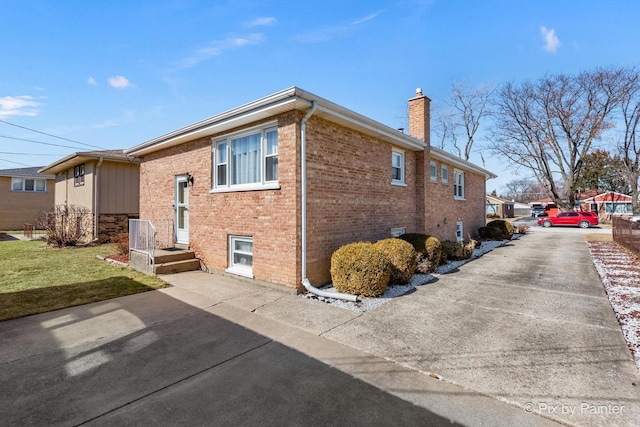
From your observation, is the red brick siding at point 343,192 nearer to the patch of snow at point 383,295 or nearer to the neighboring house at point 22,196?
the patch of snow at point 383,295

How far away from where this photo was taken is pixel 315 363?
3482 millimetres

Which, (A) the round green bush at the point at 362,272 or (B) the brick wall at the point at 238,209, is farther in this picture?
(B) the brick wall at the point at 238,209

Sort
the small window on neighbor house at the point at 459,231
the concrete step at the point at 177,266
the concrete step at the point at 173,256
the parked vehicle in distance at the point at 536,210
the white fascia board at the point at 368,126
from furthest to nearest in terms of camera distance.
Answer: the parked vehicle in distance at the point at 536,210
the small window on neighbor house at the point at 459,231
the concrete step at the point at 173,256
the concrete step at the point at 177,266
the white fascia board at the point at 368,126

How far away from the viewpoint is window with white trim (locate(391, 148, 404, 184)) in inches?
384

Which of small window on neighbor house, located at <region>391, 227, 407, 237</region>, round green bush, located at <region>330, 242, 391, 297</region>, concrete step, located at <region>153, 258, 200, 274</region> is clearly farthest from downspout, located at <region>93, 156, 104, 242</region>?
small window on neighbor house, located at <region>391, 227, 407, 237</region>

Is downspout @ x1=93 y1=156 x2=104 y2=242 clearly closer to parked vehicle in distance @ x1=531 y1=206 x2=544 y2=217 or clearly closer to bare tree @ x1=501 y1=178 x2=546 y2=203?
parked vehicle in distance @ x1=531 y1=206 x2=544 y2=217

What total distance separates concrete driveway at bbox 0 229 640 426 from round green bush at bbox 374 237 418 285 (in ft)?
3.16

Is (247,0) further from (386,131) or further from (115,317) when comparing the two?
(115,317)

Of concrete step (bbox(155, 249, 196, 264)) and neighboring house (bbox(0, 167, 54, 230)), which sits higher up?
neighboring house (bbox(0, 167, 54, 230))

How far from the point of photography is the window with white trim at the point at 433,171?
11834mm

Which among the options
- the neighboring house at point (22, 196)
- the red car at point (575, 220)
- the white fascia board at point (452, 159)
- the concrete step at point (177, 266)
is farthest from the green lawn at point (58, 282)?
the red car at point (575, 220)

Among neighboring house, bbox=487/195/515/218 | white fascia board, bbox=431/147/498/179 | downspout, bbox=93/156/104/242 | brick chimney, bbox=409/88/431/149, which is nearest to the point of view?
brick chimney, bbox=409/88/431/149

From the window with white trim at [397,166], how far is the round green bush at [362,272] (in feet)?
13.3

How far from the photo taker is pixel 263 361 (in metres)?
3.51
